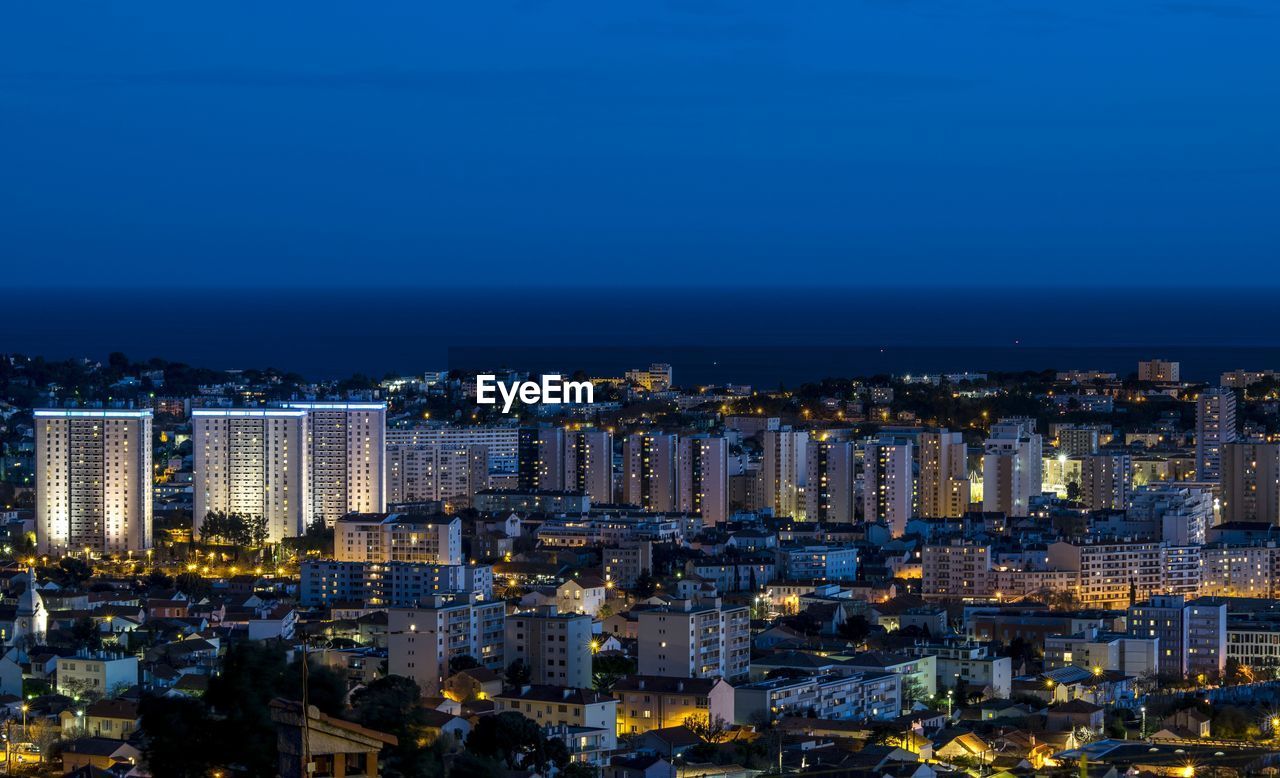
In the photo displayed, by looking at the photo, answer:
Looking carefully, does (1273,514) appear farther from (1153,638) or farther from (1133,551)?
(1153,638)

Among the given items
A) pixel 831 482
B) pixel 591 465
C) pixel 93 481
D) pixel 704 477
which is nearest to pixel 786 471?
pixel 831 482

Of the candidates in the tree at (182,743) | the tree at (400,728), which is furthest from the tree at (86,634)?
the tree at (182,743)

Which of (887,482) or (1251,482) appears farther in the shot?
(887,482)

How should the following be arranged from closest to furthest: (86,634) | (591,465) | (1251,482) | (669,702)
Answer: (669,702)
(86,634)
(1251,482)
(591,465)

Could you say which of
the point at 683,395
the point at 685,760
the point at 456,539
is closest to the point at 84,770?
the point at 685,760

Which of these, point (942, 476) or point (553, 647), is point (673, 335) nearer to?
point (942, 476)
